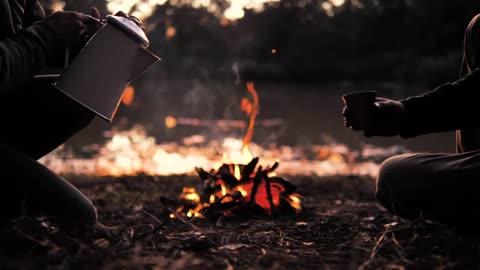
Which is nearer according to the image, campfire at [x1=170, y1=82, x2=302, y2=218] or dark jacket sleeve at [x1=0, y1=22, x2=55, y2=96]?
dark jacket sleeve at [x1=0, y1=22, x2=55, y2=96]

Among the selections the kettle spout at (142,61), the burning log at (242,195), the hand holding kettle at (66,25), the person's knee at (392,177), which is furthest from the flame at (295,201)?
the hand holding kettle at (66,25)

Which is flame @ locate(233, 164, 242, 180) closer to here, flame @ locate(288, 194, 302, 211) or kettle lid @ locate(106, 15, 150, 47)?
flame @ locate(288, 194, 302, 211)

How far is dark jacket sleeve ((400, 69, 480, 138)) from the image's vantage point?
2127 millimetres

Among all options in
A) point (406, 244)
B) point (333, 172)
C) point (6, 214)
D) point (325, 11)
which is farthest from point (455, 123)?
point (325, 11)

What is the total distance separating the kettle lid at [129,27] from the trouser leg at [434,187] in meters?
1.35

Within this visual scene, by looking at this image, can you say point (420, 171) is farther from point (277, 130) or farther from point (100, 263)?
point (277, 130)

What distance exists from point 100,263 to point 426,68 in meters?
14.4

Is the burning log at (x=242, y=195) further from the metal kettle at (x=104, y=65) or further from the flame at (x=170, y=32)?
the flame at (x=170, y=32)

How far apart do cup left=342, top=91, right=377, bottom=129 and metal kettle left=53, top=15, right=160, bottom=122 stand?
0.96 meters

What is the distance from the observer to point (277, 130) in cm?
951

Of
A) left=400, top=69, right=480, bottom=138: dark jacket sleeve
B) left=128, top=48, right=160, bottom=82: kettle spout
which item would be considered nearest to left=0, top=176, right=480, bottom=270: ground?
left=400, top=69, right=480, bottom=138: dark jacket sleeve

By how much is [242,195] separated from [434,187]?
1.16m

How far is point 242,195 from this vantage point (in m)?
3.00

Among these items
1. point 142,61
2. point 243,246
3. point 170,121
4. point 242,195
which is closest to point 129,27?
point 142,61
